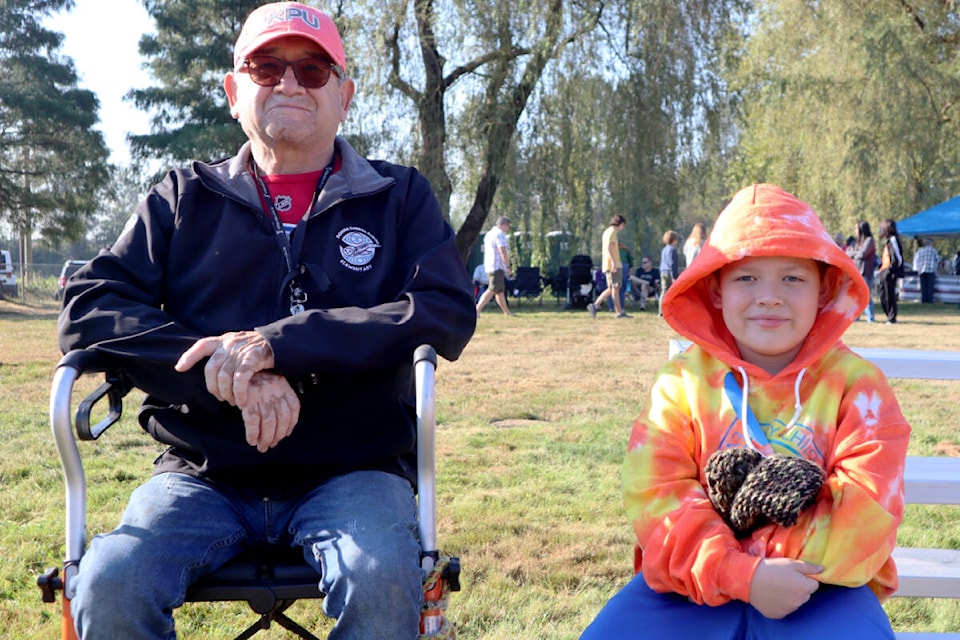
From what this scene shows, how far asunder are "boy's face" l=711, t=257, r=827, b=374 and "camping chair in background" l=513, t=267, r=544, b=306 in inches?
740

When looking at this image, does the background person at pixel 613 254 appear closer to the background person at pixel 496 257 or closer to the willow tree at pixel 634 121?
the background person at pixel 496 257

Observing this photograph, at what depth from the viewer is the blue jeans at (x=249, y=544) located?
68.2 inches

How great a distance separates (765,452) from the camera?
1873 mm

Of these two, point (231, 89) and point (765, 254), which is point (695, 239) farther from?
point (765, 254)

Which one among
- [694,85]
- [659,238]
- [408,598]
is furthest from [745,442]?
[659,238]

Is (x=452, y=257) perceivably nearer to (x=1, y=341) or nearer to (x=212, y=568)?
(x=212, y=568)

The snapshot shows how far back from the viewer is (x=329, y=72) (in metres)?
2.28

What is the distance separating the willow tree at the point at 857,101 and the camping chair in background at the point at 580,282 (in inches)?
175

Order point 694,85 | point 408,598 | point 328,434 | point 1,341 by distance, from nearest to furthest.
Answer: point 408,598
point 328,434
point 1,341
point 694,85

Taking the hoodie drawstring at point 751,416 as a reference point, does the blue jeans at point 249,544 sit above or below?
below

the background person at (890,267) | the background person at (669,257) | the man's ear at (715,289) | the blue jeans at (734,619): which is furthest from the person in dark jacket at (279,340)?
the background person at (890,267)

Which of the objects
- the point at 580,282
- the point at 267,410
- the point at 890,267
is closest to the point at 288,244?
the point at 267,410

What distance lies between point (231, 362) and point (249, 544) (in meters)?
0.42

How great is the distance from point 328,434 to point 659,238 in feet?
56.4
